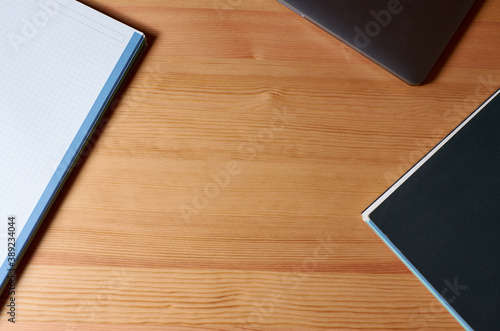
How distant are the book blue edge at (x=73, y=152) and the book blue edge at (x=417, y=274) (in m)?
0.40

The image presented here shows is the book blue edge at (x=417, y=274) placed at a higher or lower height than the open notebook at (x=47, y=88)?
higher

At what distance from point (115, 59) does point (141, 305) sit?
13.3 inches

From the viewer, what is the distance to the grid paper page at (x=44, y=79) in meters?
0.54

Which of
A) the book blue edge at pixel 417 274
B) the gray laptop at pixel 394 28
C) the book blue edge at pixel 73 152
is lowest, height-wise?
the book blue edge at pixel 73 152

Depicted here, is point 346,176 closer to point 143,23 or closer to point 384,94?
point 384,94

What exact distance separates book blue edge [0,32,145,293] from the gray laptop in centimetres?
26

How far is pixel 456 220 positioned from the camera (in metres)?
0.52

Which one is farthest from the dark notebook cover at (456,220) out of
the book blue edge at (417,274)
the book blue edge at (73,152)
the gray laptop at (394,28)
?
the book blue edge at (73,152)

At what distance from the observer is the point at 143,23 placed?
595mm

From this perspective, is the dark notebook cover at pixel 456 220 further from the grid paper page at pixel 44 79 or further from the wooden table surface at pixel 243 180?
the grid paper page at pixel 44 79

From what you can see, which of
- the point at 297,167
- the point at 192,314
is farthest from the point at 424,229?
the point at 192,314

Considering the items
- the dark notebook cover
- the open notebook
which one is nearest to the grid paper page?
the open notebook

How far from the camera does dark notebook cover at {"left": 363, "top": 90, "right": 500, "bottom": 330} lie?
1.66 ft

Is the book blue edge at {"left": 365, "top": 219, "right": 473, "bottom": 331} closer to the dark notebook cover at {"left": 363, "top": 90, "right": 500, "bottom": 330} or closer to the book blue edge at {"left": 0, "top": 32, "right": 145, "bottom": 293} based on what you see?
the dark notebook cover at {"left": 363, "top": 90, "right": 500, "bottom": 330}
